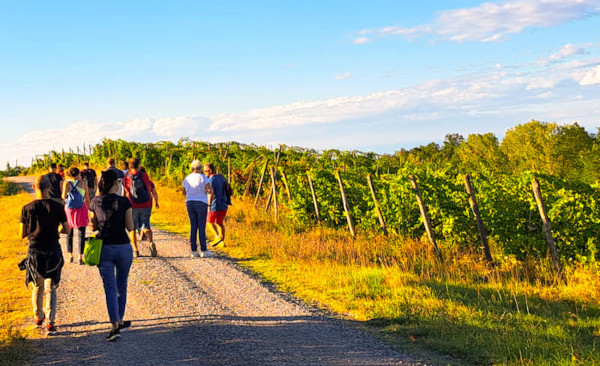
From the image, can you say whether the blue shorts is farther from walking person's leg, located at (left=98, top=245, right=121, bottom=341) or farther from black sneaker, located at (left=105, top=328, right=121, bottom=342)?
black sneaker, located at (left=105, top=328, right=121, bottom=342)

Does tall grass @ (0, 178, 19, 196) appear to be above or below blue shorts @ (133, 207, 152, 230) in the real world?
above

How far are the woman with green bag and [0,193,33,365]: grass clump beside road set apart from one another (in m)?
1.01

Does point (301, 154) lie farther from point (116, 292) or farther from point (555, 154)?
point (555, 154)

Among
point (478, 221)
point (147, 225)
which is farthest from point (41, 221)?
point (478, 221)

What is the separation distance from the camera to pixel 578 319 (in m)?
7.39

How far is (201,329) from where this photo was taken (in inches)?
261

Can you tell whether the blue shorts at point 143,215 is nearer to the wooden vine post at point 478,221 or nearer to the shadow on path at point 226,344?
the shadow on path at point 226,344

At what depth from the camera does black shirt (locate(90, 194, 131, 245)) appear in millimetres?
6051

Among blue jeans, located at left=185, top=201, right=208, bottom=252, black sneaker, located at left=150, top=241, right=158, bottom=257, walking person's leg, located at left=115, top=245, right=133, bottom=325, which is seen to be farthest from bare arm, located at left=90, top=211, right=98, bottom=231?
black sneaker, located at left=150, top=241, right=158, bottom=257

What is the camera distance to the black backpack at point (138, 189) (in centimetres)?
1062

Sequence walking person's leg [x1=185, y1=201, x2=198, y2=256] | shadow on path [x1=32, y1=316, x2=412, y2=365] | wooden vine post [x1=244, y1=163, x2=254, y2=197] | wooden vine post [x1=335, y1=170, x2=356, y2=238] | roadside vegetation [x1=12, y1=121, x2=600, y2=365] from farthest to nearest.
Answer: wooden vine post [x1=244, y1=163, x2=254, y2=197] → wooden vine post [x1=335, y1=170, x2=356, y2=238] → walking person's leg [x1=185, y1=201, x2=198, y2=256] → roadside vegetation [x1=12, y1=121, x2=600, y2=365] → shadow on path [x1=32, y1=316, x2=412, y2=365]

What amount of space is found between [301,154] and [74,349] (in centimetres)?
1886

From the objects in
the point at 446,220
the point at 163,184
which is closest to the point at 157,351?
the point at 446,220

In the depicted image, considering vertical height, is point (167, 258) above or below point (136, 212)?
below
